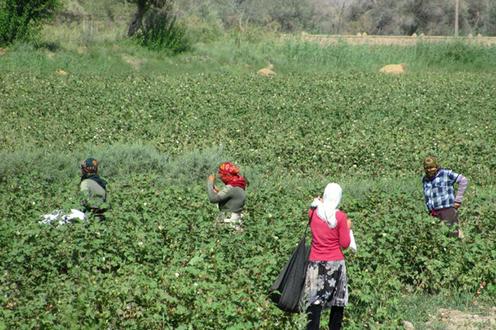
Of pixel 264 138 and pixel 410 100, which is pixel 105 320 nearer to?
pixel 264 138

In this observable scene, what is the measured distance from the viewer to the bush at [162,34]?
33.7m

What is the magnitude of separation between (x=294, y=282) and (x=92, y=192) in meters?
3.74

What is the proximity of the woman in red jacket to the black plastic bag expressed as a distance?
70 mm

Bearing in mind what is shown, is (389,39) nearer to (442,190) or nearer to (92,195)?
(442,190)

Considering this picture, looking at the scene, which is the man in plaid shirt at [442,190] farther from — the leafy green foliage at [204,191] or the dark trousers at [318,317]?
the dark trousers at [318,317]

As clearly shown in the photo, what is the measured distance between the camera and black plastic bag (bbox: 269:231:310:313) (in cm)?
668

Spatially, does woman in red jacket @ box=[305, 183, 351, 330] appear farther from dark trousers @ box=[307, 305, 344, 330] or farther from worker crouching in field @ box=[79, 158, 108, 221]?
worker crouching in field @ box=[79, 158, 108, 221]

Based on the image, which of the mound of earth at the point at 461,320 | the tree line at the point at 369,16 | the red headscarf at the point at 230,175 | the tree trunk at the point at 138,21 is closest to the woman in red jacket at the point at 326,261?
the mound of earth at the point at 461,320

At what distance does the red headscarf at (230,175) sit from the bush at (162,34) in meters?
24.7

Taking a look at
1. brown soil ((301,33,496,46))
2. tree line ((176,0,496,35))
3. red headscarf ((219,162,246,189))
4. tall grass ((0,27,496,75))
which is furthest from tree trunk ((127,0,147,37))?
red headscarf ((219,162,246,189))

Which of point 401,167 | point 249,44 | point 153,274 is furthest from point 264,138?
point 249,44

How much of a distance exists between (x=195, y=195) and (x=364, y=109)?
11775 millimetres

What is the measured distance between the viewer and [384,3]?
218 ft

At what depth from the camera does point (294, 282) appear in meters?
6.70
